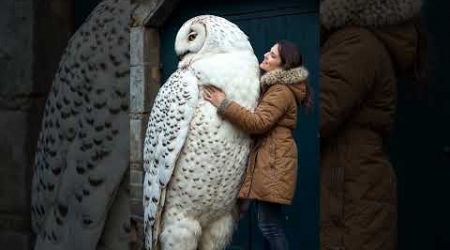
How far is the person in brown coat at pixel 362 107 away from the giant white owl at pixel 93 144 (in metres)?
1.44

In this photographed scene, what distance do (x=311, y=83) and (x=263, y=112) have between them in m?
0.39

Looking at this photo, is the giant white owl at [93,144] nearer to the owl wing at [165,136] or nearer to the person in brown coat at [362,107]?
the owl wing at [165,136]

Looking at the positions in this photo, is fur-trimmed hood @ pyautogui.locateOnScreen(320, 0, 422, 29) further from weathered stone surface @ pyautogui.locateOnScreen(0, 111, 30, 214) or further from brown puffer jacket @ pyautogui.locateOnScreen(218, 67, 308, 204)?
weathered stone surface @ pyautogui.locateOnScreen(0, 111, 30, 214)

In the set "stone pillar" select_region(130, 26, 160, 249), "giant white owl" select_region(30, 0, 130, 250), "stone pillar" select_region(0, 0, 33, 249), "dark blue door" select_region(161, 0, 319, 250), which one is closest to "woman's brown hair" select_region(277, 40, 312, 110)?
"dark blue door" select_region(161, 0, 319, 250)

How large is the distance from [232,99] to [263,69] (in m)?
0.18

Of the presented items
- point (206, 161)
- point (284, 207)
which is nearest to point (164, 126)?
point (206, 161)

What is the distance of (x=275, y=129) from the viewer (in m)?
3.20

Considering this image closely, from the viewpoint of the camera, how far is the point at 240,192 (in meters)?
3.26

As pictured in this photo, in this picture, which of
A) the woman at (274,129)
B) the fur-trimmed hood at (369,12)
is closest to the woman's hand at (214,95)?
the woman at (274,129)

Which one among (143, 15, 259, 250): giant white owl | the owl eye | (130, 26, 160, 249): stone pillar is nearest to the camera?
(143, 15, 259, 250): giant white owl

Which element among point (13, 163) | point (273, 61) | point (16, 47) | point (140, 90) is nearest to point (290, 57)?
point (273, 61)

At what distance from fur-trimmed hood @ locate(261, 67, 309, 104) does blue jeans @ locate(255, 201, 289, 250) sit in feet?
1.48

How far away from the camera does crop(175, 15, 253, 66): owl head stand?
330 centimetres

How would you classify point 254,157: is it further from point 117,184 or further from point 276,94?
point 117,184
